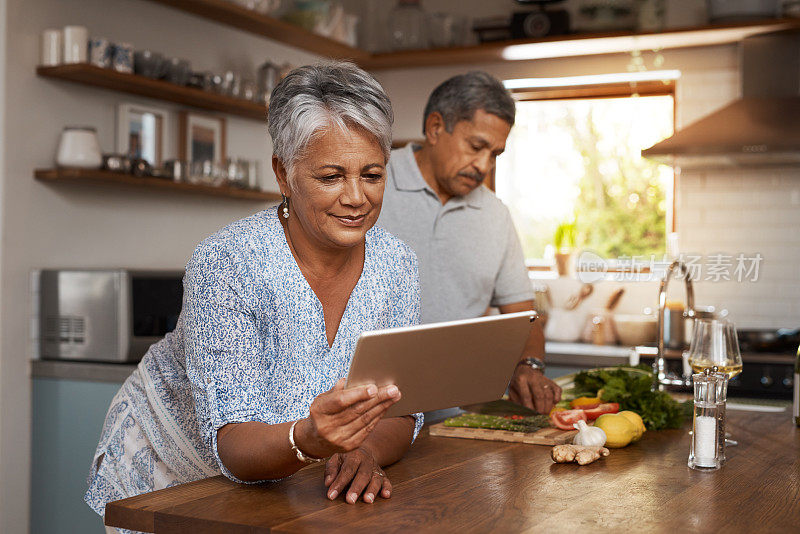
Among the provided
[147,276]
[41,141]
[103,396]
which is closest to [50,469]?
[103,396]

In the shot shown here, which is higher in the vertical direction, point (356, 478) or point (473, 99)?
point (473, 99)

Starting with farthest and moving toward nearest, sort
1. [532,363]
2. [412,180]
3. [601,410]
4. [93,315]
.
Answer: [93,315] → [412,180] → [532,363] → [601,410]

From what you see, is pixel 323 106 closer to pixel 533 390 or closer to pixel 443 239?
pixel 533 390

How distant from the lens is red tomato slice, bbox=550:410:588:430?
80.2 inches

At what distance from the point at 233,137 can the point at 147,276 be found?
3.96ft

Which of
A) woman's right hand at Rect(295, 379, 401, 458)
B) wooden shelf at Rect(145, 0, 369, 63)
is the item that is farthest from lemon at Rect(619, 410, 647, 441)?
wooden shelf at Rect(145, 0, 369, 63)

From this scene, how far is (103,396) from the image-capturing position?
132 inches

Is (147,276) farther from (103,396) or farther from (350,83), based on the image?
(350,83)

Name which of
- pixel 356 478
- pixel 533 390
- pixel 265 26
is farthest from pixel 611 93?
pixel 356 478

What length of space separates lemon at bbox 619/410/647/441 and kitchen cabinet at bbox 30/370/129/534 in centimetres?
209

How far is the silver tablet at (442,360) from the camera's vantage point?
4.35 ft

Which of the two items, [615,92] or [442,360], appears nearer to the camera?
[442,360]

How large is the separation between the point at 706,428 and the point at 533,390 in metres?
0.63

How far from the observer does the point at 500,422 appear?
80.5 inches
